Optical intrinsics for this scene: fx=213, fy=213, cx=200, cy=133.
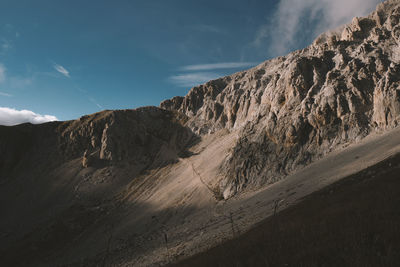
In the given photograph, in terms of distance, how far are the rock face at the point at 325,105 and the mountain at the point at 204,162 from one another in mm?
253

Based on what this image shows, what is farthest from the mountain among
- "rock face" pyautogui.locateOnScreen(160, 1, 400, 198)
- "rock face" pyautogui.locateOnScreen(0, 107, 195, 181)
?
"rock face" pyautogui.locateOnScreen(0, 107, 195, 181)

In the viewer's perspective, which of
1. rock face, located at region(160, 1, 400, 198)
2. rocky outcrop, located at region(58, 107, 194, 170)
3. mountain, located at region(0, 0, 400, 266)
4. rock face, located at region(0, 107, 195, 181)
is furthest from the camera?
rocky outcrop, located at region(58, 107, 194, 170)

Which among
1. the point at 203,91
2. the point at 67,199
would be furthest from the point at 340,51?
the point at 67,199

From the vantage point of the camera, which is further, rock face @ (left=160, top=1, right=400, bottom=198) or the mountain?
rock face @ (left=160, top=1, right=400, bottom=198)

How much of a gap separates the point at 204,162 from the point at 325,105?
34002 millimetres

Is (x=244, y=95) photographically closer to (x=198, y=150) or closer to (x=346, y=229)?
(x=198, y=150)

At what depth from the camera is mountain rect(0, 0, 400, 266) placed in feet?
104

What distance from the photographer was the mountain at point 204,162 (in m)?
31.8

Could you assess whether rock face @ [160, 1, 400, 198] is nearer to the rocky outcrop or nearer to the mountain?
the mountain

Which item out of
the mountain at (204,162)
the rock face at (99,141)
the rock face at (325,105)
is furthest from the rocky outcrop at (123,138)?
the rock face at (325,105)

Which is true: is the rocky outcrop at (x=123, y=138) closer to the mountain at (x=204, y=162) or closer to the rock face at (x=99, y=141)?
the rock face at (x=99, y=141)

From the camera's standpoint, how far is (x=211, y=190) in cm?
4775

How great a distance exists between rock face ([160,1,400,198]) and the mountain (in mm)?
253

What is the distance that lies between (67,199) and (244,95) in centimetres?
6688
